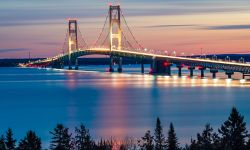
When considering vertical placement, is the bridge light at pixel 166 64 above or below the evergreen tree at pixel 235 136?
above

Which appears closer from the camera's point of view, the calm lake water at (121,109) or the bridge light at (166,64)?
the calm lake water at (121,109)

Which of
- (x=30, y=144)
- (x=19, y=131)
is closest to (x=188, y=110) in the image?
(x=19, y=131)

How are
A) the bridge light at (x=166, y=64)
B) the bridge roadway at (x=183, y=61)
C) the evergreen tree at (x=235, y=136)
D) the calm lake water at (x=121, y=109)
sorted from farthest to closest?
the bridge light at (x=166, y=64), the bridge roadway at (x=183, y=61), the calm lake water at (x=121, y=109), the evergreen tree at (x=235, y=136)

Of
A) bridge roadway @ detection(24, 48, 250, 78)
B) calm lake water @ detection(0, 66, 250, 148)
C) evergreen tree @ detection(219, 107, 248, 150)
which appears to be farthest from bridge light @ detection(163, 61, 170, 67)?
evergreen tree @ detection(219, 107, 248, 150)

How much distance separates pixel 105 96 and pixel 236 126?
38098 millimetres

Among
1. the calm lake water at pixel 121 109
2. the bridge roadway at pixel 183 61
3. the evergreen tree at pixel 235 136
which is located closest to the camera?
the evergreen tree at pixel 235 136

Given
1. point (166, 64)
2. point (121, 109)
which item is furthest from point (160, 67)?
point (121, 109)

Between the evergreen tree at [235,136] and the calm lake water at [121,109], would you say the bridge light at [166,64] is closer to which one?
the calm lake water at [121,109]

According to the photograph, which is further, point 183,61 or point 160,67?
point 160,67

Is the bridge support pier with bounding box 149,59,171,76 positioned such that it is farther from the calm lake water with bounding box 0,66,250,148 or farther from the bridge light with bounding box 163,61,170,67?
the calm lake water with bounding box 0,66,250,148

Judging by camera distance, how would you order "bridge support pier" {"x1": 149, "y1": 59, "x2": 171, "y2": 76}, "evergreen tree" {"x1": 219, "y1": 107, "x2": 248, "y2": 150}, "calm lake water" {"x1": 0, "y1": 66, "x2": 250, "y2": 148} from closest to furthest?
"evergreen tree" {"x1": 219, "y1": 107, "x2": 248, "y2": 150}
"calm lake water" {"x1": 0, "y1": 66, "x2": 250, "y2": 148}
"bridge support pier" {"x1": 149, "y1": 59, "x2": 171, "y2": 76}

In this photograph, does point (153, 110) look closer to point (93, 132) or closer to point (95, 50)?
point (93, 132)

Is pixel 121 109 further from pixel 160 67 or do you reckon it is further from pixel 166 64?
pixel 160 67

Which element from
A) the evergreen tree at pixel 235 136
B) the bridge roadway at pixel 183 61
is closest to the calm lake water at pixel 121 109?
the evergreen tree at pixel 235 136
